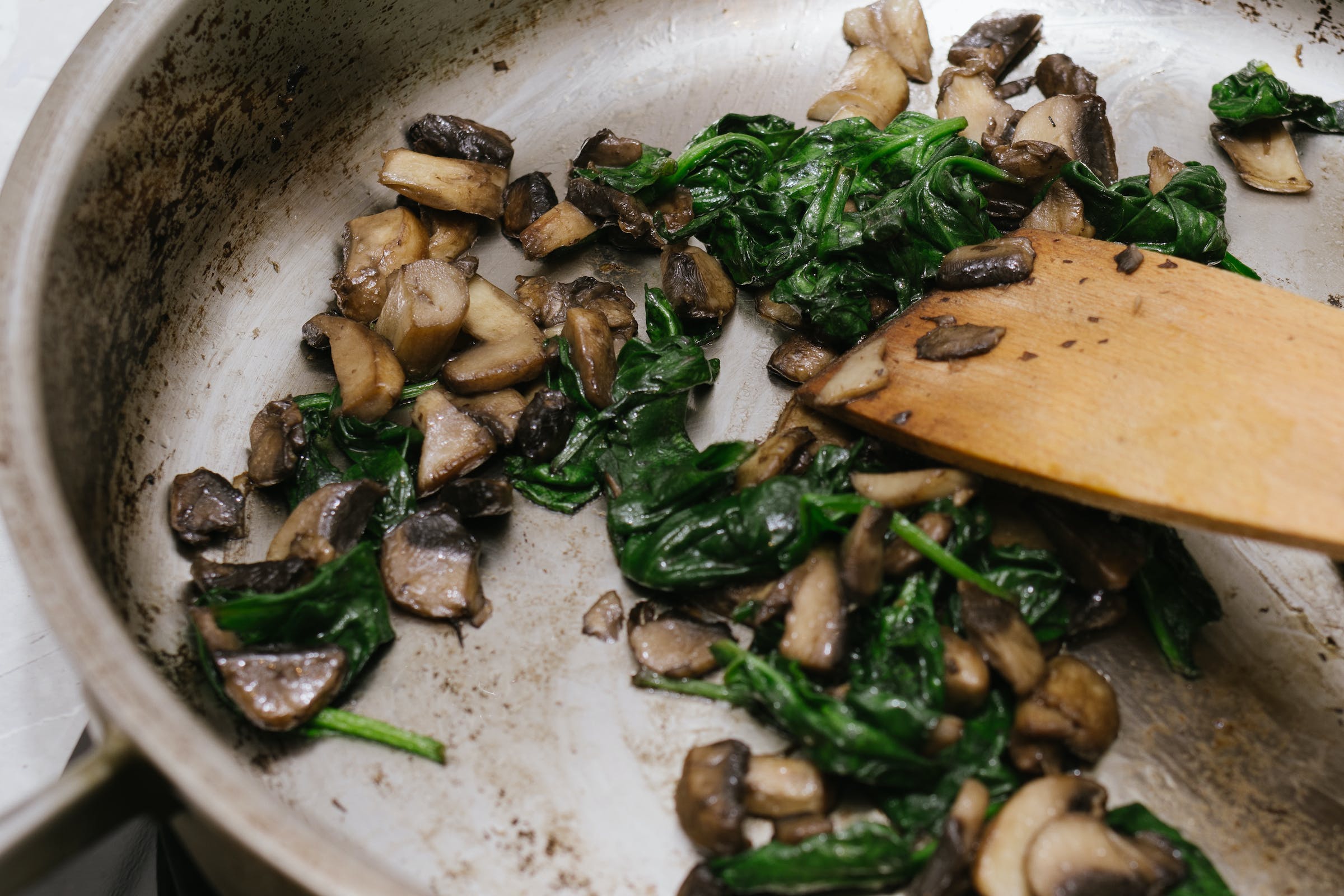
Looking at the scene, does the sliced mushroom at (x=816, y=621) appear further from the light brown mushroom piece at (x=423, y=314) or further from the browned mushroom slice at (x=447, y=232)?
the browned mushroom slice at (x=447, y=232)

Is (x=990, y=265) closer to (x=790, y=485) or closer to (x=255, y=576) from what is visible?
(x=790, y=485)

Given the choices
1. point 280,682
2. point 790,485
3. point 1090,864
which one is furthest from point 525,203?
point 1090,864

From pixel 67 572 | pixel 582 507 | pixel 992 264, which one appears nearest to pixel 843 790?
pixel 582 507

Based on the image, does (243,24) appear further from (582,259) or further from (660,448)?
(660,448)

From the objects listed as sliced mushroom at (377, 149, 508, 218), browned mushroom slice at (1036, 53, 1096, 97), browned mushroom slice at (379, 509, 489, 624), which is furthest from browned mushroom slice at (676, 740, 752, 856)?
browned mushroom slice at (1036, 53, 1096, 97)

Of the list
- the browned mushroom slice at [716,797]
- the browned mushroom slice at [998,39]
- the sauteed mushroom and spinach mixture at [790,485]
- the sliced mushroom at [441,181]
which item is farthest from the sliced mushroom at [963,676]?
the browned mushroom slice at [998,39]

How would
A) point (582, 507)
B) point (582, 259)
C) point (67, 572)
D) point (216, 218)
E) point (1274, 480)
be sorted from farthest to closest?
1. point (582, 259)
2. point (216, 218)
3. point (582, 507)
4. point (1274, 480)
5. point (67, 572)
